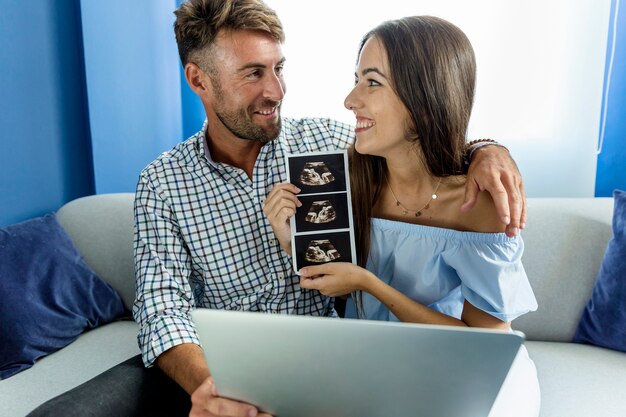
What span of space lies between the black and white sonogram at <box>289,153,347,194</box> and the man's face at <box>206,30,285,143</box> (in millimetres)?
325

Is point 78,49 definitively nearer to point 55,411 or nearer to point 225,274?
point 225,274

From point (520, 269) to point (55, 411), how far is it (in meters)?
1.02

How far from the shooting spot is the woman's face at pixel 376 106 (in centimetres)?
127

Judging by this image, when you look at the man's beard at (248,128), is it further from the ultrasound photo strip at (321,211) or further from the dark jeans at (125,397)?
the dark jeans at (125,397)

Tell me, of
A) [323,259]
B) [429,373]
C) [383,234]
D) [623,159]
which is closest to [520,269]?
[383,234]

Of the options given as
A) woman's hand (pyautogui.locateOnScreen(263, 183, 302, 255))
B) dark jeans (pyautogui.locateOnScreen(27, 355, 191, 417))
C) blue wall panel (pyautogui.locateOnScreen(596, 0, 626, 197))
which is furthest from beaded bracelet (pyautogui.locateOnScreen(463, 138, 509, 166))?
blue wall panel (pyautogui.locateOnScreen(596, 0, 626, 197))

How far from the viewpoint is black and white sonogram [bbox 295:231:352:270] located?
4.17ft

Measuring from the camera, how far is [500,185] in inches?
44.4

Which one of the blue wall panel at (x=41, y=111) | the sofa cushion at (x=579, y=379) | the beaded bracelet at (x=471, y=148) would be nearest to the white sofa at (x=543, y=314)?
the sofa cushion at (x=579, y=379)

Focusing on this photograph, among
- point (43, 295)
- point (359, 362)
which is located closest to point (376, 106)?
point (359, 362)

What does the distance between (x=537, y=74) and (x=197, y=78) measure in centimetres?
138

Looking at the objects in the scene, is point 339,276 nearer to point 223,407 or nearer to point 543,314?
point 223,407

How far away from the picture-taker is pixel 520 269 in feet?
4.17

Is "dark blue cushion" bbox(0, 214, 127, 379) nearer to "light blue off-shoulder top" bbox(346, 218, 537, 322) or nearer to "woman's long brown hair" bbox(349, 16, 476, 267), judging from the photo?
"light blue off-shoulder top" bbox(346, 218, 537, 322)
